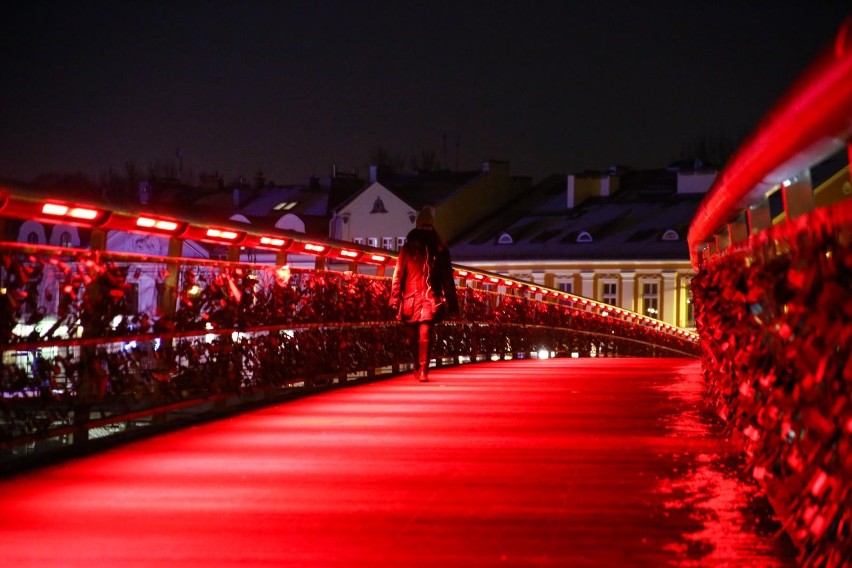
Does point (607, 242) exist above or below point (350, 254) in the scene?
above

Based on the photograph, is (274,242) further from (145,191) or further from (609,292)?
(145,191)

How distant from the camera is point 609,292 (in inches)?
3285

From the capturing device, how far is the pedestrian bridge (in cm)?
468

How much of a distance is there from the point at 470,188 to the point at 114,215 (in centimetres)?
8557

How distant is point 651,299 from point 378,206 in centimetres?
1948

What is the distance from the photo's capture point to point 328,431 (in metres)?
9.98

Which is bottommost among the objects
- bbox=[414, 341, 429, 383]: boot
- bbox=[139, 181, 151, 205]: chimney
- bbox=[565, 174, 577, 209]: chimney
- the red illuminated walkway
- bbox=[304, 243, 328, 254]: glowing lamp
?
the red illuminated walkway

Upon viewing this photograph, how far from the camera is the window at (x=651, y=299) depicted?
8112 cm

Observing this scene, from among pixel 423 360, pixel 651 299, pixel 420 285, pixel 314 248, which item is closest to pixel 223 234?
pixel 314 248

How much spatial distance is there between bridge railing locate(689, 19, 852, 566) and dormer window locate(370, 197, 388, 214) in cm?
8657

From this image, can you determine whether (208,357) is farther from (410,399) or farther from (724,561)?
(724,561)

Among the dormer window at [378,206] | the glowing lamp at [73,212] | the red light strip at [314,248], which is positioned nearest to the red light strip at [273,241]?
the red light strip at [314,248]

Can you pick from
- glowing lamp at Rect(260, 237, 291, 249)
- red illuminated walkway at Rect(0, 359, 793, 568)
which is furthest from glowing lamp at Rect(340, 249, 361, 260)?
red illuminated walkway at Rect(0, 359, 793, 568)

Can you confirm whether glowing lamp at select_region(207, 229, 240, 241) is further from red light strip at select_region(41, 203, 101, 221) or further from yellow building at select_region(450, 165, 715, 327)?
yellow building at select_region(450, 165, 715, 327)
